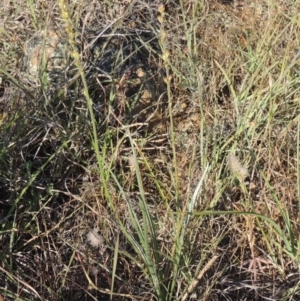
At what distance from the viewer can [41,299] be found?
1421mm

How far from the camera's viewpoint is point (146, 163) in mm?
1536

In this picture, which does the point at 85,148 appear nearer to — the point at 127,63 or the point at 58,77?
the point at 58,77

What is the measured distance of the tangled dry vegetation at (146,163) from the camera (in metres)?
1.47

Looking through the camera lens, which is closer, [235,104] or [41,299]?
[41,299]

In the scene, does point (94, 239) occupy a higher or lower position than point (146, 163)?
lower

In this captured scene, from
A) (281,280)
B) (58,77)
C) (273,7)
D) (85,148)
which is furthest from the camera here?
(273,7)

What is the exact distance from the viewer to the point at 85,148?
5.75 ft

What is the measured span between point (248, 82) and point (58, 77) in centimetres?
60

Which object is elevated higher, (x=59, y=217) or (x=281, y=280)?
(x=59, y=217)

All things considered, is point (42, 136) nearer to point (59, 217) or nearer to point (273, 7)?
point (59, 217)

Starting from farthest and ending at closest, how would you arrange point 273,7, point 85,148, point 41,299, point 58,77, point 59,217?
point 273,7, point 58,77, point 85,148, point 59,217, point 41,299

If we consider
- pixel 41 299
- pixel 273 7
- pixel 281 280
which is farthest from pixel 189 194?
pixel 273 7

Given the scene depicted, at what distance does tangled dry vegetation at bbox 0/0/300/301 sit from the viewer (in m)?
1.47

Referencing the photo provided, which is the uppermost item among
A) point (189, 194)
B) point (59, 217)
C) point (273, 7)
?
point (273, 7)
